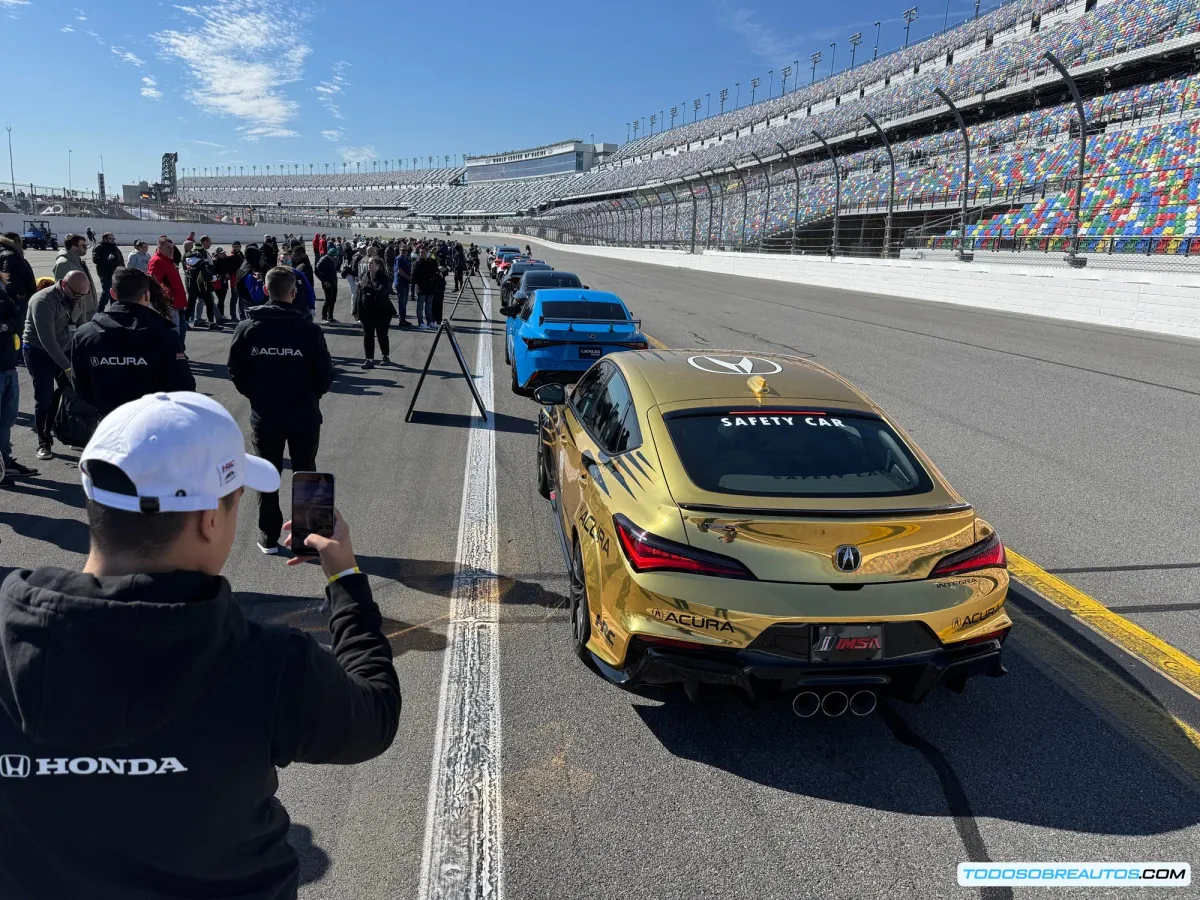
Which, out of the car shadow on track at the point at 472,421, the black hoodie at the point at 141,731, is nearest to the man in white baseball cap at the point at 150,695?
the black hoodie at the point at 141,731

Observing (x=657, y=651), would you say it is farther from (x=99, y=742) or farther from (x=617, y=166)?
(x=617, y=166)

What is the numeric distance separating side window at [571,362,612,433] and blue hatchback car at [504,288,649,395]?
→ 413 centimetres

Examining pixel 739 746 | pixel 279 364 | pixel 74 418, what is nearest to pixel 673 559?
pixel 739 746

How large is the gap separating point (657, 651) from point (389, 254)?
23.4m

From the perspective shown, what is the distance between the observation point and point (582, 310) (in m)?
10.6

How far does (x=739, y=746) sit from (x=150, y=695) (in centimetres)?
260

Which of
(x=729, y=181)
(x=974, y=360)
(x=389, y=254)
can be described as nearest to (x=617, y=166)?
(x=729, y=181)

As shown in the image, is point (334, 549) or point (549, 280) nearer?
point (334, 549)

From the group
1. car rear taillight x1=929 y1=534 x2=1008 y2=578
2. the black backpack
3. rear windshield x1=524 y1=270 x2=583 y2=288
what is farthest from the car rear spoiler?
car rear taillight x1=929 y1=534 x2=1008 y2=578

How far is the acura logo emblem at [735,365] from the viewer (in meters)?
4.52

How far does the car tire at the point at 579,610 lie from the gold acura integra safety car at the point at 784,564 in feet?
0.06

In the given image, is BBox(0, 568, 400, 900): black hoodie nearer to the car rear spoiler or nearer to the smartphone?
the smartphone

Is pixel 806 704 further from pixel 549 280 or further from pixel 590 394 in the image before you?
pixel 549 280

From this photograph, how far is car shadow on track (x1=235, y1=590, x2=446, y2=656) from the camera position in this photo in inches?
162
